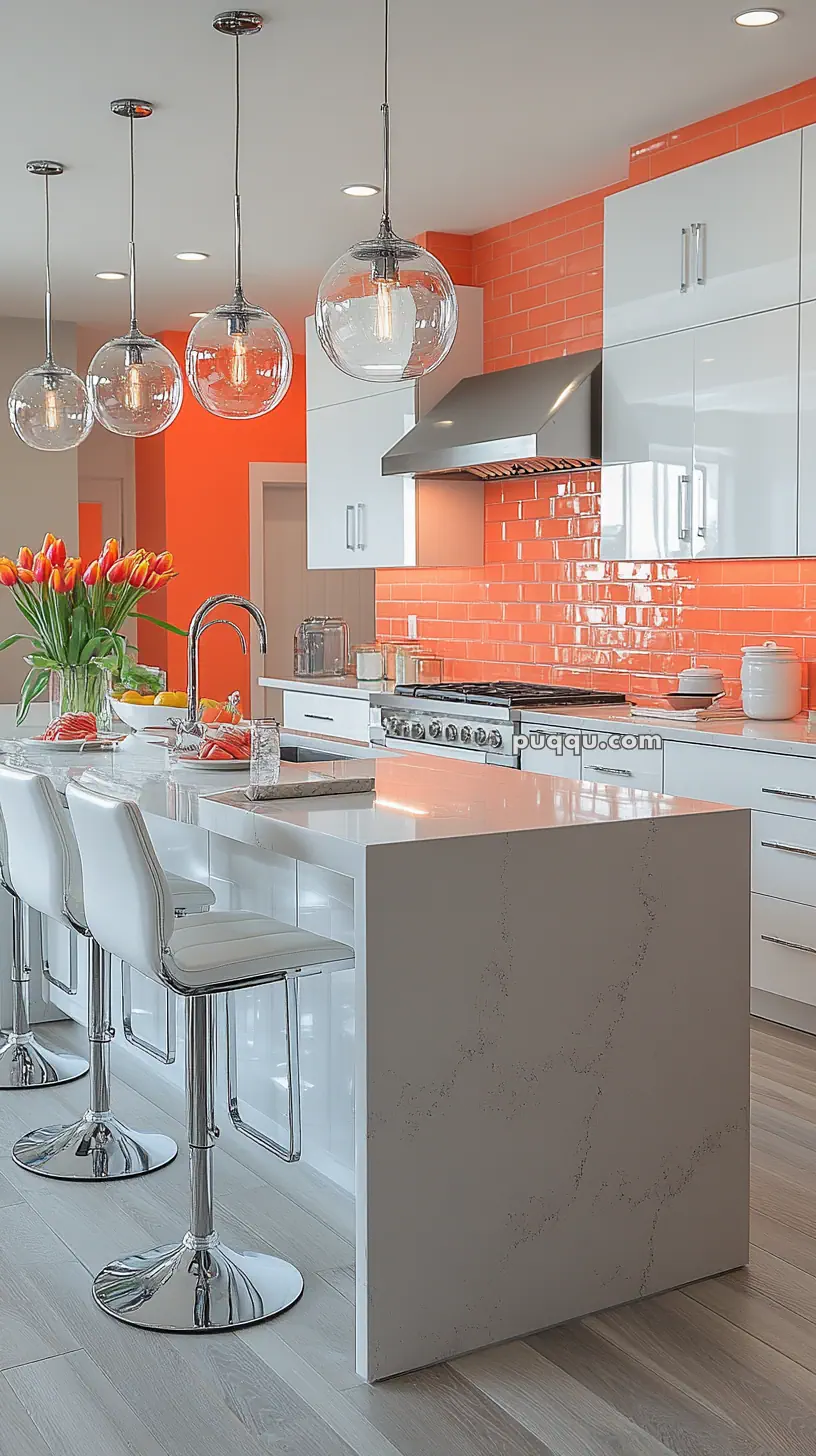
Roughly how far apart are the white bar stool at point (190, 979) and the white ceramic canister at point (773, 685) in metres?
2.37

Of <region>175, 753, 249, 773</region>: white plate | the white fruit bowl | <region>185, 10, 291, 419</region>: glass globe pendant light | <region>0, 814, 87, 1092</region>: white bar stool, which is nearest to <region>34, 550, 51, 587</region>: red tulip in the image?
the white fruit bowl

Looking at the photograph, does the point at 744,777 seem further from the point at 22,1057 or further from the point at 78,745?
the point at 22,1057

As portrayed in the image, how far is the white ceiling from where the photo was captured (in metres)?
3.85

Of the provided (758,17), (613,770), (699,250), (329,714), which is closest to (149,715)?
(613,770)

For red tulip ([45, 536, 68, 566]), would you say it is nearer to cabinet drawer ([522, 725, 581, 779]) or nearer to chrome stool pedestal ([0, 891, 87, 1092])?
chrome stool pedestal ([0, 891, 87, 1092])

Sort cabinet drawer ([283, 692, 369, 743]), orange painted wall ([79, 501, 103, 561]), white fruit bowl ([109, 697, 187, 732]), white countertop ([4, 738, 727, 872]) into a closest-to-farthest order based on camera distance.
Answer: white countertop ([4, 738, 727, 872]), white fruit bowl ([109, 697, 187, 732]), cabinet drawer ([283, 692, 369, 743]), orange painted wall ([79, 501, 103, 561])

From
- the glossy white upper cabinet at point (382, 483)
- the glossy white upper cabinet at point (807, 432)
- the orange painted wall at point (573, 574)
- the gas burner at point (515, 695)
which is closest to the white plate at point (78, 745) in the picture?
the gas burner at point (515, 695)

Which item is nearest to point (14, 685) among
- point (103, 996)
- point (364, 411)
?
point (364, 411)

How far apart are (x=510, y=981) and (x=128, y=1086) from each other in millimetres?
1713

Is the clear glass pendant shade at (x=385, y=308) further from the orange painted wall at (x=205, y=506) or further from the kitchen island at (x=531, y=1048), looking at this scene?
the orange painted wall at (x=205, y=506)

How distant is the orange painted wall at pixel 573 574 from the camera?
4.80 metres

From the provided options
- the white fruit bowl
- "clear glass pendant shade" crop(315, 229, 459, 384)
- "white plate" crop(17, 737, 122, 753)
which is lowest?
"white plate" crop(17, 737, 122, 753)

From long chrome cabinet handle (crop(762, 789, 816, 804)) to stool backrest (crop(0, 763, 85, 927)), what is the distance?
205 cm

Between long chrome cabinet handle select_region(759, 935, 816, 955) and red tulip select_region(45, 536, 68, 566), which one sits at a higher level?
red tulip select_region(45, 536, 68, 566)
